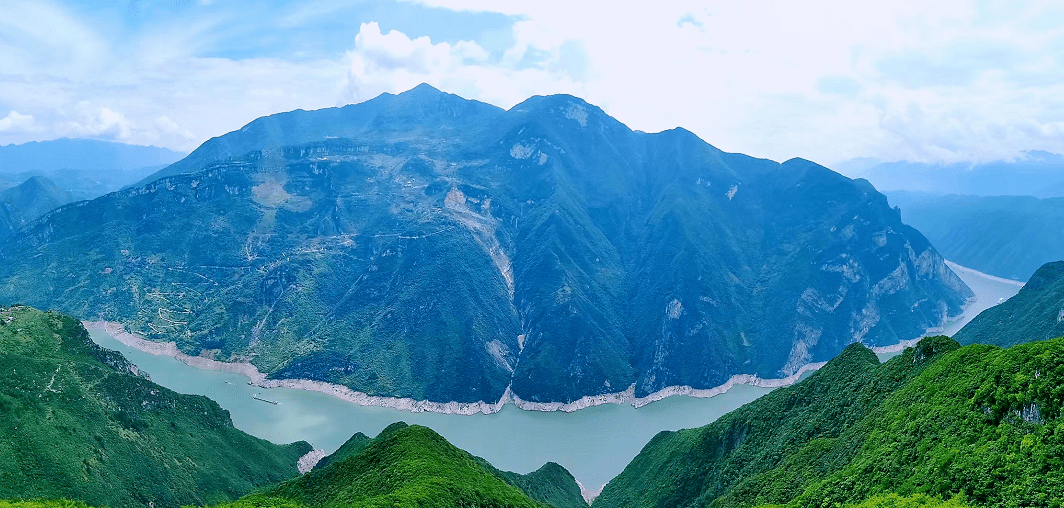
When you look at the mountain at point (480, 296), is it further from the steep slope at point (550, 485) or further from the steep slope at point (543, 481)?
the steep slope at point (543, 481)

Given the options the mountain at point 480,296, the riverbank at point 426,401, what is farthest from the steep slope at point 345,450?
the mountain at point 480,296

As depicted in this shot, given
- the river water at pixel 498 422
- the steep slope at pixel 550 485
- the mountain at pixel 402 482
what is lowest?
the river water at pixel 498 422

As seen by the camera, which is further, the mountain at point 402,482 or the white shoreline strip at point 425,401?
the white shoreline strip at point 425,401

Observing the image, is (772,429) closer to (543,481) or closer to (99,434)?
(543,481)

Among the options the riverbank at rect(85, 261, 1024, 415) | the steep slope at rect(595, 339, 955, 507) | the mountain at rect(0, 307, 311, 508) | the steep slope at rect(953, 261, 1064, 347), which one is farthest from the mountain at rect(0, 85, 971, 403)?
the steep slope at rect(595, 339, 955, 507)

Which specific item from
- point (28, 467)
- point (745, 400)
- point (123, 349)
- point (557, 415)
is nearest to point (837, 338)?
point (745, 400)

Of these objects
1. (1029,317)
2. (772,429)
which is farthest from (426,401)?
(1029,317)
